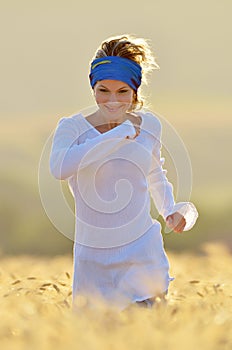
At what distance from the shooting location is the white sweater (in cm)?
467

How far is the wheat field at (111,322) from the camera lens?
8.85 feet

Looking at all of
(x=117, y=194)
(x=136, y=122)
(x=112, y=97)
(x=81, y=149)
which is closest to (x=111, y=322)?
(x=81, y=149)

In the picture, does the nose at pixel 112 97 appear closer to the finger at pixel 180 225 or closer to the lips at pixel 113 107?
the lips at pixel 113 107

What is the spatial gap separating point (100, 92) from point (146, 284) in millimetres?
931

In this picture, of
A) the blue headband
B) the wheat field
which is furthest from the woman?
the wheat field

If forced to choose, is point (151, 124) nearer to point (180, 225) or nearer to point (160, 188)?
point (160, 188)

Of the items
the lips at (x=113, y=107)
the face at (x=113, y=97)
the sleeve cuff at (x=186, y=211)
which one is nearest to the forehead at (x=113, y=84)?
the face at (x=113, y=97)

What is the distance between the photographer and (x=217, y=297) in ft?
13.4

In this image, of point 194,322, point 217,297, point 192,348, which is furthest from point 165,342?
point 217,297

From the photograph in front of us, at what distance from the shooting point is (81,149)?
4.48 meters

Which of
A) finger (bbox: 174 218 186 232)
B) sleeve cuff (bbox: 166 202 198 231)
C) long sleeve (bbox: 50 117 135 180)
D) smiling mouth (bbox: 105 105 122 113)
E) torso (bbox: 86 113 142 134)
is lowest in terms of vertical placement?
finger (bbox: 174 218 186 232)

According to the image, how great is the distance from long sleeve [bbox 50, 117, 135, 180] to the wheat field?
0.56 m

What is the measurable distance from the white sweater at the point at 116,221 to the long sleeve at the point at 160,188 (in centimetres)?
3

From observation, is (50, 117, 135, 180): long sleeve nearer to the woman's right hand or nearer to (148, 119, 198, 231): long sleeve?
the woman's right hand
